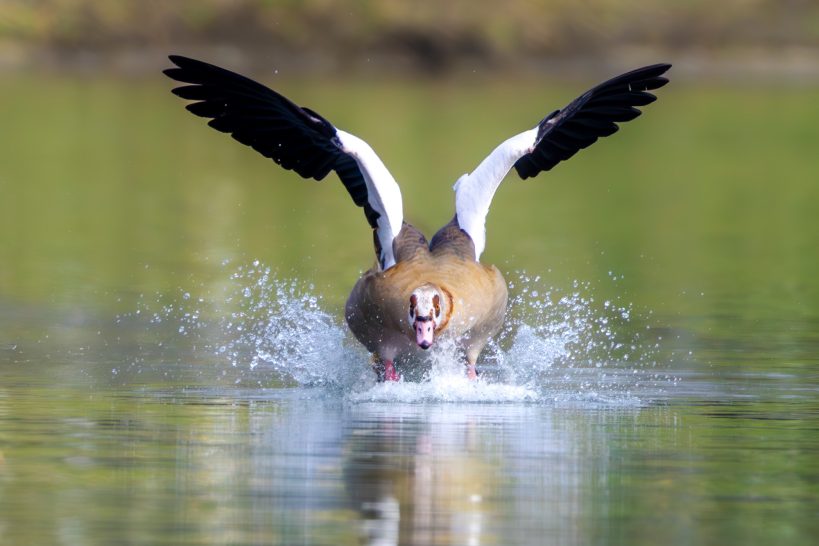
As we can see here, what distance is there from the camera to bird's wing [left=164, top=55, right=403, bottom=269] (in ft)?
44.9

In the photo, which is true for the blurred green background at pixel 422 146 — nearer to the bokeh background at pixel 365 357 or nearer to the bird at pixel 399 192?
the bokeh background at pixel 365 357

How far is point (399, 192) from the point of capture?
14.2m

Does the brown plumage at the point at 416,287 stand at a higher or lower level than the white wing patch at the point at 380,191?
lower

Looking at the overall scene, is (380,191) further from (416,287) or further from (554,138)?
(554,138)

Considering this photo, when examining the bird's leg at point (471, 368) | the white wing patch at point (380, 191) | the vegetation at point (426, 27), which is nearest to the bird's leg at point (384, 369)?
the bird's leg at point (471, 368)

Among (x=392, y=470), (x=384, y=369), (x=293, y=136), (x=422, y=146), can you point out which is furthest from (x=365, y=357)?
(x=422, y=146)

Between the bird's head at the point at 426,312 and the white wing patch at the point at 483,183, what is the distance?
1.34 m

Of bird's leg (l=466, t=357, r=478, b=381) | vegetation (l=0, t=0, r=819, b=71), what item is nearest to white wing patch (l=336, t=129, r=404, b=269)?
bird's leg (l=466, t=357, r=478, b=381)

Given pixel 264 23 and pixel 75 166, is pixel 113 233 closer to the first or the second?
pixel 75 166

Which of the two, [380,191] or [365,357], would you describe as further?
[365,357]

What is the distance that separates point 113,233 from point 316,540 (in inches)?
639

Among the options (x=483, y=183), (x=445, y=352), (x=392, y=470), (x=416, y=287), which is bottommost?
(x=392, y=470)

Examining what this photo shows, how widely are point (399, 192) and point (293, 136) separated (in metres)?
0.78

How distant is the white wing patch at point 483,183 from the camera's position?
46.9 feet
